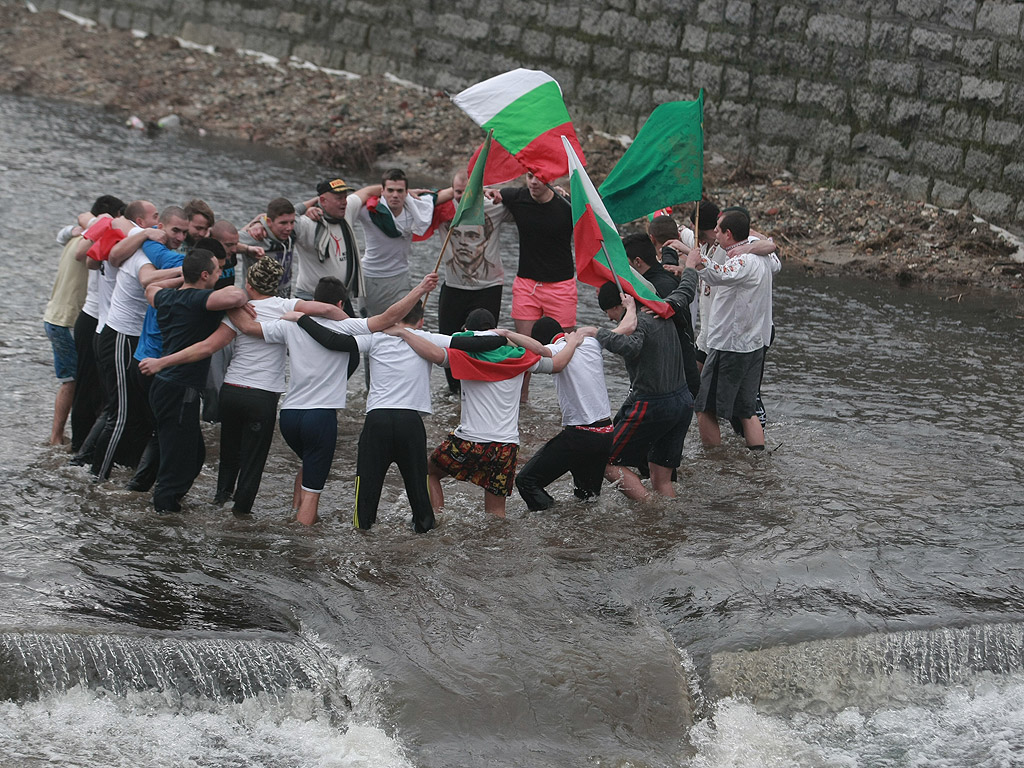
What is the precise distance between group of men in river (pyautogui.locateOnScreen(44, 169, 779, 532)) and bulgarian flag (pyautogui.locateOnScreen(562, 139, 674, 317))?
0.11 metres

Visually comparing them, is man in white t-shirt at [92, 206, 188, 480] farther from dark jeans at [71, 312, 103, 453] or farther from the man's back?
the man's back

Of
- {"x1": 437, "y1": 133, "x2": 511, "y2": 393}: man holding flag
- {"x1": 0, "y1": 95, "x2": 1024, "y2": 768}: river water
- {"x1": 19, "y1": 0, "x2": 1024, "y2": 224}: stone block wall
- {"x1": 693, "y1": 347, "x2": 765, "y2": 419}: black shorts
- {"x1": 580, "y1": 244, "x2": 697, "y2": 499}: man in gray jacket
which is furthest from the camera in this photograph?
{"x1": 19, "y1": 0, "x2": 1024, "y2": 224}: stone block wall

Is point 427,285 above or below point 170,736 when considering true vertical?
above

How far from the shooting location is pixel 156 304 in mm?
7074

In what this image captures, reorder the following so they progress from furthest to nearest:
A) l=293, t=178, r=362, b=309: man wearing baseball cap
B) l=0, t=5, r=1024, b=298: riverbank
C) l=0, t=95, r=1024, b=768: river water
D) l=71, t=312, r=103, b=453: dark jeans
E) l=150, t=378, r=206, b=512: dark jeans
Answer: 1. l=0, t=5, r=1024, b=298: riverbank
2. l=293, t=178, r=362, b=309: man wearing baseball cap
3. l=71, t=312, r=103, b=453: dark jeans
4. l=150, t=378, r=206, b=512: dark jeans
5. l=0, t=95, r=1024, b=768: river water

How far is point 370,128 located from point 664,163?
12492 millimetres

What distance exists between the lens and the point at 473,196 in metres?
8.24

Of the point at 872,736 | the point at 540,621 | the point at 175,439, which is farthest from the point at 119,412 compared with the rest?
the point at 872,736

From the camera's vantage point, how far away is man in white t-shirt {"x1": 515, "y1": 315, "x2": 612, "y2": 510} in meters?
7.16

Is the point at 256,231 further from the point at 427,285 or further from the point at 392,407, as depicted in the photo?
the point at 392,407

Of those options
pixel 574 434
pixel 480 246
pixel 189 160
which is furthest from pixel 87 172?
pixel 574 434

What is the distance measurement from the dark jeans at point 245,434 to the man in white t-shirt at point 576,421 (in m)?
1.62

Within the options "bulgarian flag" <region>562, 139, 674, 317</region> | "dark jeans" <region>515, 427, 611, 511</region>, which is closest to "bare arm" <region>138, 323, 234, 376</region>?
"dark jeans" <region>515, 427, 611, 511</region>

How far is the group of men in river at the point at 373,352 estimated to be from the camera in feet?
22.8
